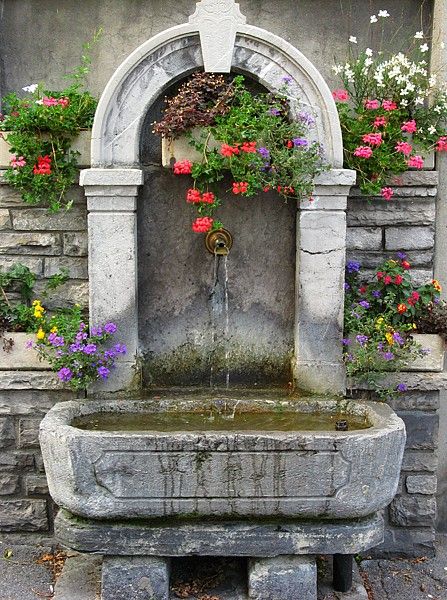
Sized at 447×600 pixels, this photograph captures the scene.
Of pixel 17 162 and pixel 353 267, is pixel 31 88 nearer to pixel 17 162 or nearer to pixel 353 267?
pixel 17 162

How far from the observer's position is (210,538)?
3.57m

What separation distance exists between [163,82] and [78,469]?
1.88 m

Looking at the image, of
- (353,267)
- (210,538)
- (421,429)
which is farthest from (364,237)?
(210,538)

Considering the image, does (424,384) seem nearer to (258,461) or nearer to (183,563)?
(258,461)

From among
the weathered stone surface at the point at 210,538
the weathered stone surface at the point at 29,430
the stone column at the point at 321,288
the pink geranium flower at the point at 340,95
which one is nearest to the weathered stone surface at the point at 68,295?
the weathered stone surface at the point at 29,430

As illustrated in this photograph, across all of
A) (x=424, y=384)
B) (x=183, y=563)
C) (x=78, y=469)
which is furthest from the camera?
(x=424, y=384)

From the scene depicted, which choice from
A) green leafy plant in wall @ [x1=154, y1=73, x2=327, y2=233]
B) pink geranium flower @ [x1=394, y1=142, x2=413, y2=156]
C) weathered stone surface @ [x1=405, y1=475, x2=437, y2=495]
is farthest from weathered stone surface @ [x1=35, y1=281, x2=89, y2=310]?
weathered stone surface @ [x1=405, y1=475, x2=437, y2=495]

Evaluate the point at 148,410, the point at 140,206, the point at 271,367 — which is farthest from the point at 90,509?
the point at 140,206

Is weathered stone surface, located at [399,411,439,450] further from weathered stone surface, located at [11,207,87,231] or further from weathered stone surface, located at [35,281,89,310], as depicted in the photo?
weathered stone surface, located at [11,207,87,231]

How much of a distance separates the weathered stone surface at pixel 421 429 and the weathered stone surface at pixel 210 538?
0.89 metres

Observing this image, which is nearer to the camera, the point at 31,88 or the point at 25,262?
the point at 31,88

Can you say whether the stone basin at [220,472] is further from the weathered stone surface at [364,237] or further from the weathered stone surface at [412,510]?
the weathered stone surface at [364,237]

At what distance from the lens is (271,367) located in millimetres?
4371

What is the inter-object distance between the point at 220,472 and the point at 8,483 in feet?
4.73
